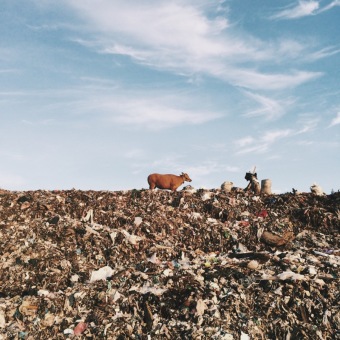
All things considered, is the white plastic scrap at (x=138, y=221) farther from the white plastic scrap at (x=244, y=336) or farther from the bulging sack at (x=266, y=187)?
the bulging sack at (x=266, y=187)

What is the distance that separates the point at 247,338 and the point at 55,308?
3.28 m

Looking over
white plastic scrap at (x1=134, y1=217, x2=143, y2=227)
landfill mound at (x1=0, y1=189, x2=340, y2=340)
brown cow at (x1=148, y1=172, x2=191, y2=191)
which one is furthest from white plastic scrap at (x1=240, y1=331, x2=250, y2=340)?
brown cow at (x1=148, y1=172, x2=191, y2=191)

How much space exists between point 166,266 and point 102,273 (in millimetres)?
1326

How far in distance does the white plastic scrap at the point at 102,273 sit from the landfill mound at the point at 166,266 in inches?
0.8

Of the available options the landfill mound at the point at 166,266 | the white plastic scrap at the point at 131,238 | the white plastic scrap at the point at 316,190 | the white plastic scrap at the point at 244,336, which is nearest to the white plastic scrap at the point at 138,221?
the landfill mound at the point at 166,266

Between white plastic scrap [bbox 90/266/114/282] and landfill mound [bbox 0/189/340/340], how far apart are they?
21 millimetres

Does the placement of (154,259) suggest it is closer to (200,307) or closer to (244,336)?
(200,307)

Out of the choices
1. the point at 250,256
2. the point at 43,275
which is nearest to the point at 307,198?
the point at 250,256

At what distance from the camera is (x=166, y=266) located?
7602 mm

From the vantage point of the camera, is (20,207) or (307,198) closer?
(20,207)

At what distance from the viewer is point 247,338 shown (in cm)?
546

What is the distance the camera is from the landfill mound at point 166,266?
583 centimetres

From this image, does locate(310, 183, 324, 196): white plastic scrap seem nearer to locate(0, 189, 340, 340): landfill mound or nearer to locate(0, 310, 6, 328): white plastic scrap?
locate(0, 189, 340, 340): landfill mound

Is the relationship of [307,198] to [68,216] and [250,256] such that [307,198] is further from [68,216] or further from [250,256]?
[68,216]
